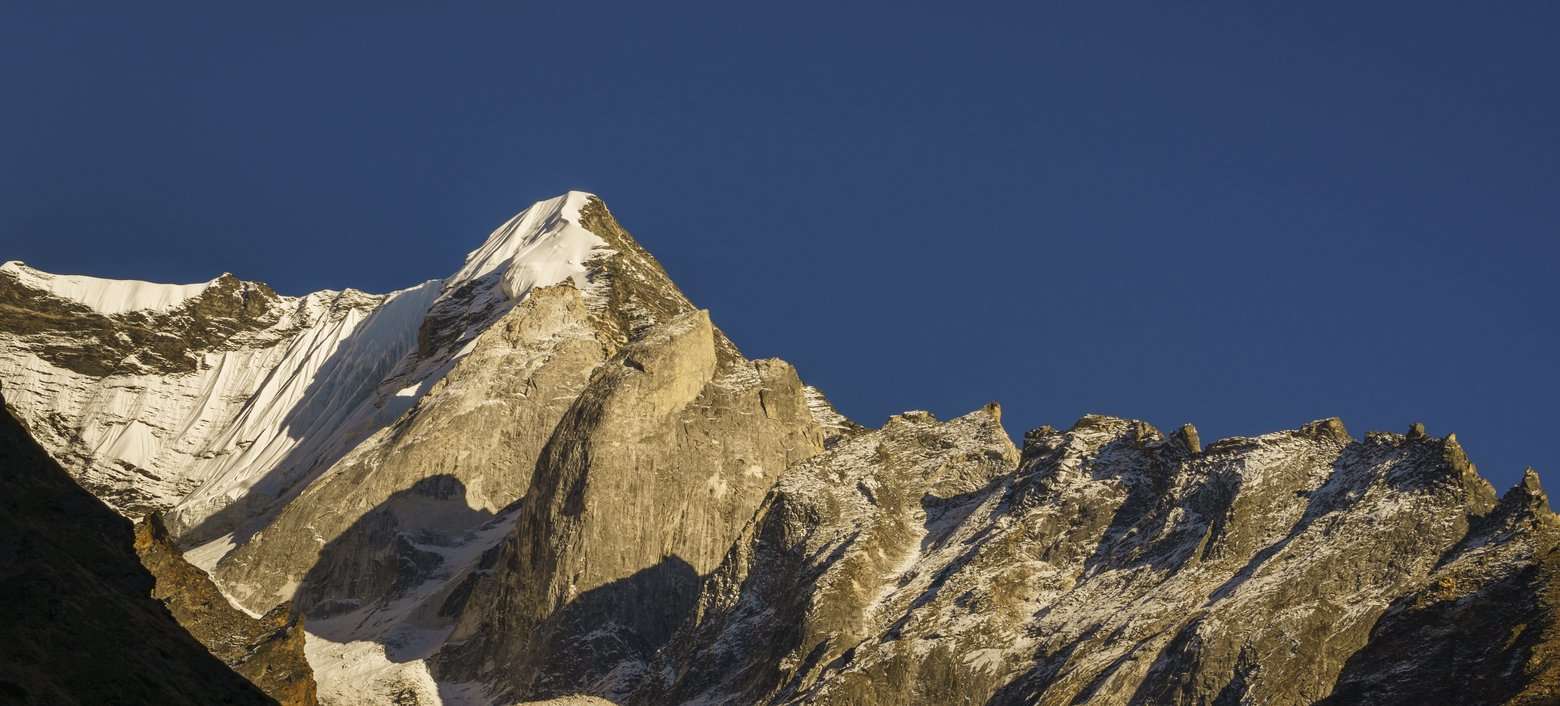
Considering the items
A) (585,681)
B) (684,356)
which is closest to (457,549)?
(684,356)

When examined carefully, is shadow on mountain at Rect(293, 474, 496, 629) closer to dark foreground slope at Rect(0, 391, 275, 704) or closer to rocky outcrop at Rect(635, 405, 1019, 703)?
rocky outcrop at Rect(635, 405, 1019, 703)

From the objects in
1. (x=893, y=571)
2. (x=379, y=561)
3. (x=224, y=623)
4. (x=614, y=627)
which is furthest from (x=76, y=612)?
(x=379, y=561)

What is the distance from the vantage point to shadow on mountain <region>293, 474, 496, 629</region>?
188500mm

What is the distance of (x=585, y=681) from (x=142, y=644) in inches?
3625

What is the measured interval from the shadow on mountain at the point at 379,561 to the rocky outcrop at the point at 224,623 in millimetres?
11884

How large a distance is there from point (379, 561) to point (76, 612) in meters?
127

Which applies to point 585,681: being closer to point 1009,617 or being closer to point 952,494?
point 952,494

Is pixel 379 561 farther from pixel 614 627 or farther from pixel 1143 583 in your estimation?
pixel 1143 583

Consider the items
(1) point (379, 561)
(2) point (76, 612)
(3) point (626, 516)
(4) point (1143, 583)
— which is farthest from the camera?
(1) point (379, 561)

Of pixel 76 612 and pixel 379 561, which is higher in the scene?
pixel 379 561

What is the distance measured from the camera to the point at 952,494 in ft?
530

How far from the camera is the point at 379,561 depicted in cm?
19262

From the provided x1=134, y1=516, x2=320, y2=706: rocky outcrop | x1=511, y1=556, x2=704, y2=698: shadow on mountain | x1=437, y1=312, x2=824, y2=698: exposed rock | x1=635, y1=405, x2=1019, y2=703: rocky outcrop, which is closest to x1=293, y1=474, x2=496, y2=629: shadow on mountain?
x1=437, y1=312, x2=824, y2=698: exposed rock

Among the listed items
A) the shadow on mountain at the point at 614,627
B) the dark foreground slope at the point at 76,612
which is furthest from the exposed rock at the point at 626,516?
the dark foreground slope at the point at 76,612
